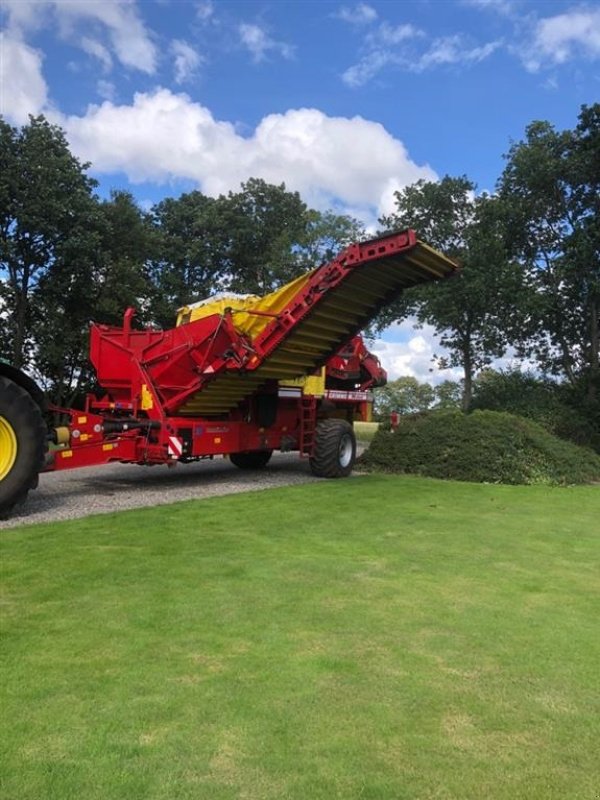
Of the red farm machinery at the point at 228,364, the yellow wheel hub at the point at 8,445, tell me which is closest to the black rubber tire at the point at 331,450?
the red farm machinery at the point at 228,364

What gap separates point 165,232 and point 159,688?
127 feet

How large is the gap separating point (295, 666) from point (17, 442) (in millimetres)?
5346

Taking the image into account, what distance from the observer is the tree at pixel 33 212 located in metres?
22.0

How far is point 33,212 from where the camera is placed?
22.0 meters

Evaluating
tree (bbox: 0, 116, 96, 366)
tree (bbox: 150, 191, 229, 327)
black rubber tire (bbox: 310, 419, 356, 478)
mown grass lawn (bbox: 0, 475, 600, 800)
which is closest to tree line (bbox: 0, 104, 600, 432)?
tree (bbox: 0, 116, 96, 366)

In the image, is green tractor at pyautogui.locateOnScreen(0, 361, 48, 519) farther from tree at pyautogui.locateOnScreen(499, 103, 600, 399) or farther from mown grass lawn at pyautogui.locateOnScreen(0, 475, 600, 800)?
tree at pyautogui.locateOnScreen(499, 103, 600, 399)

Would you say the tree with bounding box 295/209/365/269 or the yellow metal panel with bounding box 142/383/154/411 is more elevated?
the tree with bounding box 295/209/365/269

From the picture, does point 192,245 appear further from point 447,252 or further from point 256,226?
point 447,252

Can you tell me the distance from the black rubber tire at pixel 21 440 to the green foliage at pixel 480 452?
8.13m

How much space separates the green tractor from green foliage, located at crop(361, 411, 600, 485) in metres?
8.15

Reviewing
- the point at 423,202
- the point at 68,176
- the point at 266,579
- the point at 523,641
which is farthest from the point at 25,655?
the point at 423,202

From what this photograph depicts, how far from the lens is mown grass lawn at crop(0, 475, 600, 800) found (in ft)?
9.67

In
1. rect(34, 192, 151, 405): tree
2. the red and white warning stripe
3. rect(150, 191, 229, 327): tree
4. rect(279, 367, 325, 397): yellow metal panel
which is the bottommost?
the red and white warning stripe

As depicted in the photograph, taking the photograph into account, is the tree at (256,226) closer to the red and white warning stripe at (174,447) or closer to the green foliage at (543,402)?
the green foliage at (543,402)
